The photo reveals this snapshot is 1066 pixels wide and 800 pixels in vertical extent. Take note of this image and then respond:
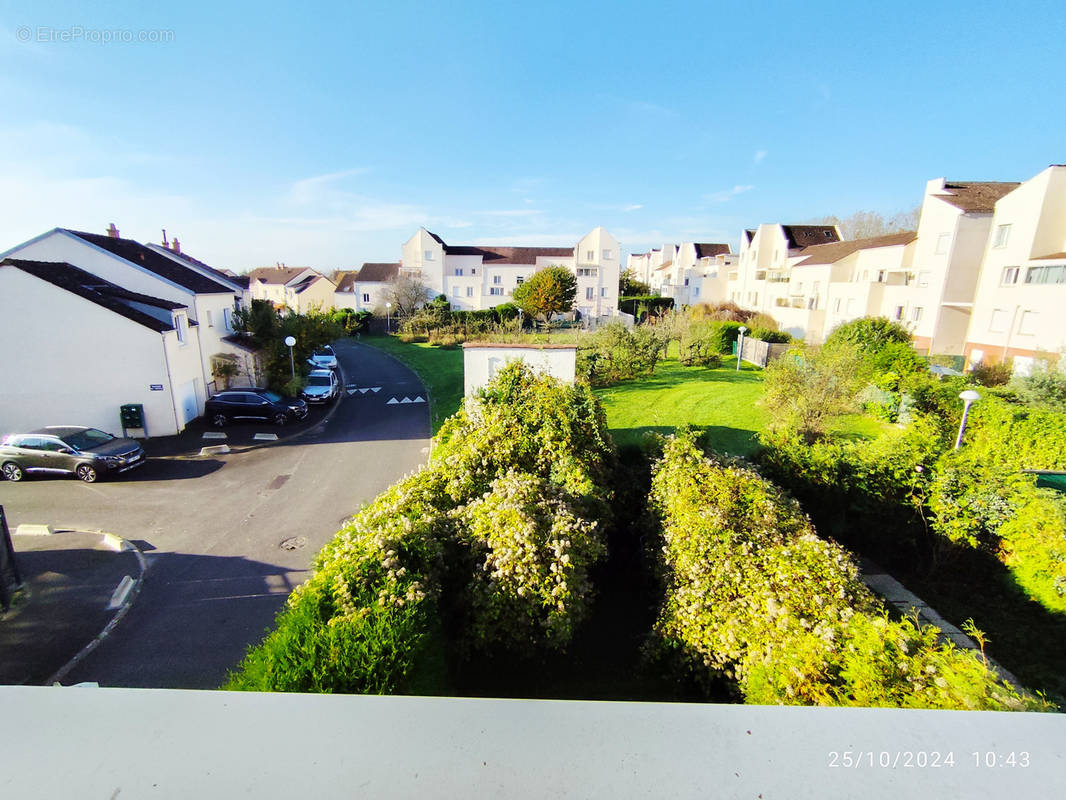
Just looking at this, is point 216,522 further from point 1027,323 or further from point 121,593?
point 1027,323

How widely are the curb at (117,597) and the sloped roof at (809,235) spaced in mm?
51127

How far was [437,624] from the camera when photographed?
5605 millimetres

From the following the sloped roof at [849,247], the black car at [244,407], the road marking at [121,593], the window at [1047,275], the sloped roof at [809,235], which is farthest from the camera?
the sloped roof at [809,235]

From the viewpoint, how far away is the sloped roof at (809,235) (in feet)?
154

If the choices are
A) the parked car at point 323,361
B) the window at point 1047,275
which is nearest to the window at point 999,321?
the window at point 1047,275

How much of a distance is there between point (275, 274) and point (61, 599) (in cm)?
7557

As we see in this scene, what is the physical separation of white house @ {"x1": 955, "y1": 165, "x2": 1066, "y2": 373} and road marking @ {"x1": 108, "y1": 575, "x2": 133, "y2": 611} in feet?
103

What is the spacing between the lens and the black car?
68.8ft

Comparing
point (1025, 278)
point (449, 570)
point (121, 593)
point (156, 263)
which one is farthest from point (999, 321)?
point (156, 263)

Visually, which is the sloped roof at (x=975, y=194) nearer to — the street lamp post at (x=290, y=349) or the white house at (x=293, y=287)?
the street lamp post at (x=290, y=349)

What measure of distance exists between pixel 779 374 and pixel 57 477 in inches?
907

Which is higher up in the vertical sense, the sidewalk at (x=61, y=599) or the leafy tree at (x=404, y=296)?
the leafy tree at (x=404, y=296)

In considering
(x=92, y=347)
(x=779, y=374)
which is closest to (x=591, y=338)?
(x=779, y=374)

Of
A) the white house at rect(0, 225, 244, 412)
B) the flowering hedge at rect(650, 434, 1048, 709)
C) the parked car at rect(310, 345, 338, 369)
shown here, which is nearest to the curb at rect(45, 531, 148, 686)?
the flowering hedge at rect(650, 434, 1048, 709)
